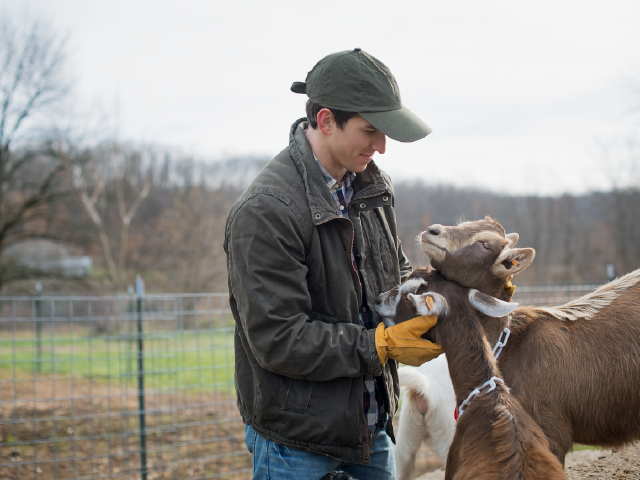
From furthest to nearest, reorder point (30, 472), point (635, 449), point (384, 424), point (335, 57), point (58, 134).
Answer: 1. point (58, 134)
2. point (30, 472)
3. point (635, 449)
4. point (384, 424)
5. point (335, 57)

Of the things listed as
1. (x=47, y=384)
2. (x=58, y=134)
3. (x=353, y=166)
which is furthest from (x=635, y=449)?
(x=58, y=134)

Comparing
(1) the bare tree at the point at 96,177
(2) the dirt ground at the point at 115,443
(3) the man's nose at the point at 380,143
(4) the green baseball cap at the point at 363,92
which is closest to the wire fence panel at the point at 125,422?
(2) the dirt ground at the point at 115,443

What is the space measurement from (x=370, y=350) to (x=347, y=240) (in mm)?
539

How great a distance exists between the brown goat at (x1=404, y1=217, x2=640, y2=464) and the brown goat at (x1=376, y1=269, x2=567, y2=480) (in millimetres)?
126

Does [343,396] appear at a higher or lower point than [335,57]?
lower

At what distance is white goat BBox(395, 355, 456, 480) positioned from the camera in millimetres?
4023

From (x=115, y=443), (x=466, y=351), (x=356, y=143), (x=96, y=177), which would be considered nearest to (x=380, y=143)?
(x=356, y=143)

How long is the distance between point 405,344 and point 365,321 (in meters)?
0.42

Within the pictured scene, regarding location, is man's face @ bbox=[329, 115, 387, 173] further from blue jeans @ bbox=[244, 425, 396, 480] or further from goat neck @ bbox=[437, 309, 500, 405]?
blue jeans @ bbox=[244, 425, 396, 480]

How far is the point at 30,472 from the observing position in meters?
5.77

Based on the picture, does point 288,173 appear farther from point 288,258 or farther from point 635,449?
point 635,449

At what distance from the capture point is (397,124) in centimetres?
234

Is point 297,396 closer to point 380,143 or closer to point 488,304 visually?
point 488,304

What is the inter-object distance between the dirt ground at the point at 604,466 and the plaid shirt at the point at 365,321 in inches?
89.5
